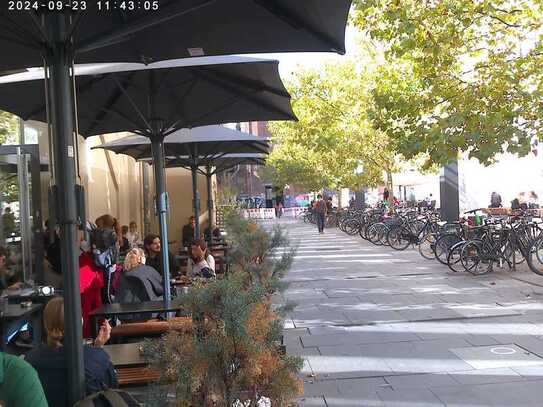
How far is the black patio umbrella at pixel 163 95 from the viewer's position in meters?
5.57

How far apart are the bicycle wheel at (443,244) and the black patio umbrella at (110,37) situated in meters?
9.12

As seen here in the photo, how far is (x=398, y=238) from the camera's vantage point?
17594mm

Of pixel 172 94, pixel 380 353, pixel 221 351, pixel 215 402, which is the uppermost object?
pixel 172 94

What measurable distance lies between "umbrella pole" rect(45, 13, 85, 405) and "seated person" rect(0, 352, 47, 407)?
0.59 metres

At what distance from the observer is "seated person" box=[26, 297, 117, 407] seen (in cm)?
280

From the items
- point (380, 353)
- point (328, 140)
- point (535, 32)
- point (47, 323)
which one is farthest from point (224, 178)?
point (47, 323)

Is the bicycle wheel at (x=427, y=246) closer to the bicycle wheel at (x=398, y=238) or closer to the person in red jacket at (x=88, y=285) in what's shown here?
the bicycle wheel at (x=398, y=238)

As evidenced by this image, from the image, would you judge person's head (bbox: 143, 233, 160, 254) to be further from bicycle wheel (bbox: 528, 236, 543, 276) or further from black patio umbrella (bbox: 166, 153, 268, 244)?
bicycle wheel (bbox: 528, 236, 543, 276)

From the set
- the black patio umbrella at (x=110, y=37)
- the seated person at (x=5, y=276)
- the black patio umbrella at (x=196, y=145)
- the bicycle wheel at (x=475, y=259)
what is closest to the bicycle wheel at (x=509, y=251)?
the bicycle wheel at (x=475, y=259)

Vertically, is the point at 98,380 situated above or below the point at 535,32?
below

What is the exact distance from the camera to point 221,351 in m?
2.98

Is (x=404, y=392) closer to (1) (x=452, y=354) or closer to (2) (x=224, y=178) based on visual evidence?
(1) (x=452, y=354)

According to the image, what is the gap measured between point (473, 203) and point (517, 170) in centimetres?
427

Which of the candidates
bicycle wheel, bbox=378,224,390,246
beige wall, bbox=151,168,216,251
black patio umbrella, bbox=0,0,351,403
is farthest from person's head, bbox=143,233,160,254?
bicycle wheel, bbox=378,224,390,246
